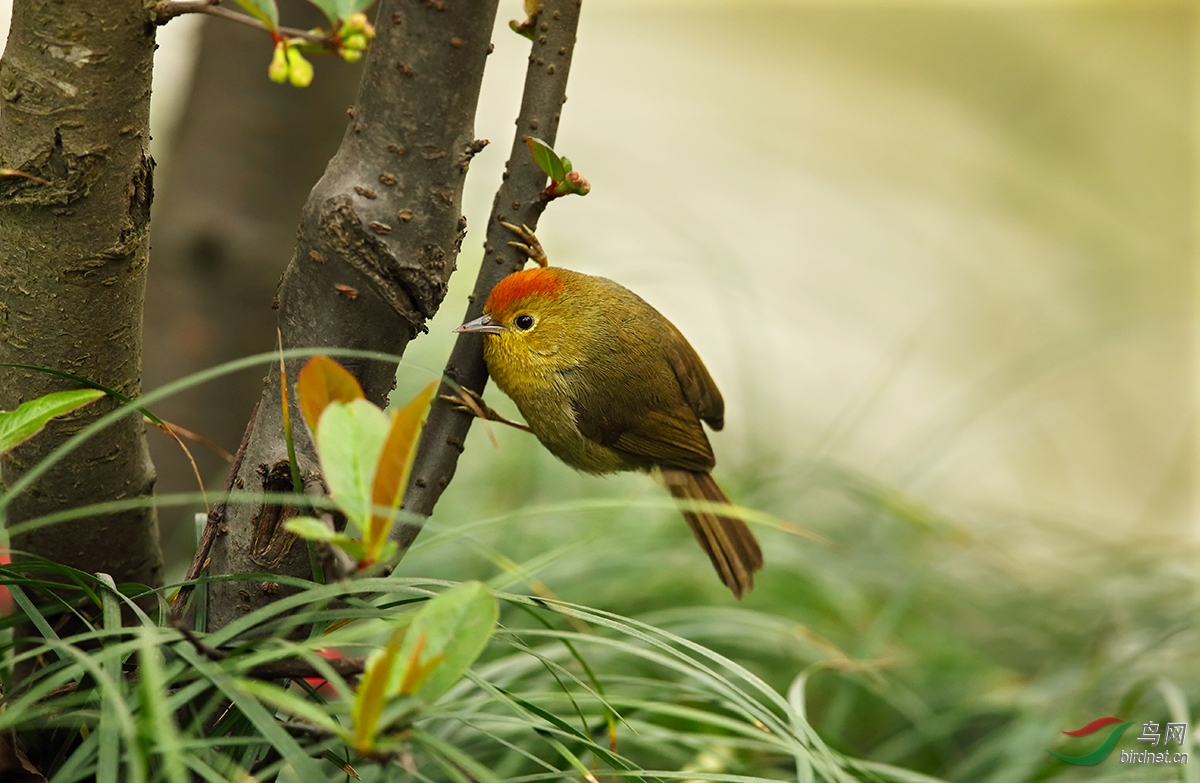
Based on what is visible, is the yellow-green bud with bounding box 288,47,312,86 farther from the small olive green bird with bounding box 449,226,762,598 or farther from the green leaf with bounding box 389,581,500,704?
Answer: the green leaf with bounding box 389,581,500,704

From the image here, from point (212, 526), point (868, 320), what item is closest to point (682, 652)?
point (212, 526)

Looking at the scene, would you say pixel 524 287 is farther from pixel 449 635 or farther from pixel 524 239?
pixel 449 635

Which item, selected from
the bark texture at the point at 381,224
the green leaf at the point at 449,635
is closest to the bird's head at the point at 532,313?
the bark texture at the point at 381,224

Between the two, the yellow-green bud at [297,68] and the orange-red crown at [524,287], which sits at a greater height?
the yellow-green bud at [297,68]

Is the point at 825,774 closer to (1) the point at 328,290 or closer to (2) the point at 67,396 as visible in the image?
(1) the point at 328,290

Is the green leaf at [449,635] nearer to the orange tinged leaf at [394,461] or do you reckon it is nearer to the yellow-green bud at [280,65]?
the orange tinged leaf at [394,461]

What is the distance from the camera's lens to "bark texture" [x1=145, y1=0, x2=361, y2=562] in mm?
2535

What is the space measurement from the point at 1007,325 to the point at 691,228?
223 cm

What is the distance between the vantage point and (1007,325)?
21.4 feet

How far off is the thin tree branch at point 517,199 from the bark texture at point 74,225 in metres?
0.42

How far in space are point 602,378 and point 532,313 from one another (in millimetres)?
192

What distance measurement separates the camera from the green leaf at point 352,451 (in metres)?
0.83

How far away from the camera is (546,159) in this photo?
1238mm

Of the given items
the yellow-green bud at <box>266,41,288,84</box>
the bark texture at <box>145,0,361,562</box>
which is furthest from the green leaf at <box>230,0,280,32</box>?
the bark texture at <box>145,0,361,562</box>
